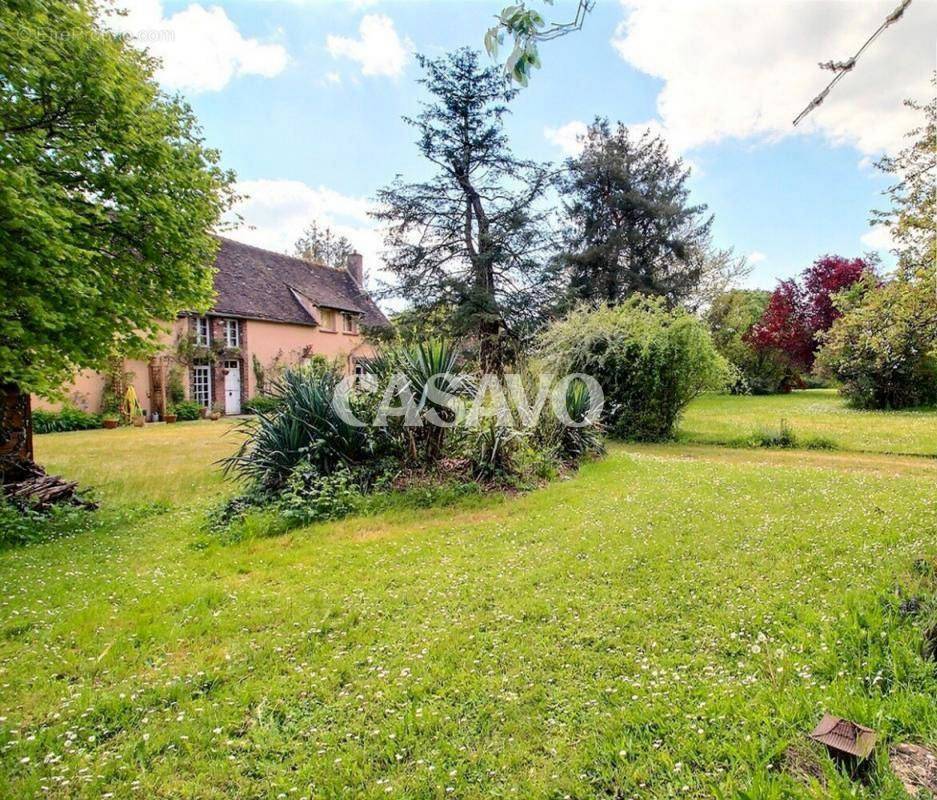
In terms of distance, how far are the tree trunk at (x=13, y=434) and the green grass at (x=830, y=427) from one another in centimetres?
1177

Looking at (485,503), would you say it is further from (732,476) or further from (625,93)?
(625,93)

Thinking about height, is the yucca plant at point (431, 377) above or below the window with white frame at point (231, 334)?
below

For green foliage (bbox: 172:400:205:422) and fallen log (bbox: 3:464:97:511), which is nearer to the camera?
fallen log (bbox: 3:464:97:511)

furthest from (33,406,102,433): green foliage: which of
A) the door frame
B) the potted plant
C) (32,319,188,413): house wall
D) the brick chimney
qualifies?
the brick chimney

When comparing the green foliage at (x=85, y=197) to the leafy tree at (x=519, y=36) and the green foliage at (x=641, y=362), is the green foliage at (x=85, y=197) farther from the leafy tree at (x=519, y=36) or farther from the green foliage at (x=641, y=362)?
the green foliage at (x=641, y=362)

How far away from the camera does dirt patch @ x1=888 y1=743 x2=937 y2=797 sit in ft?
5.61

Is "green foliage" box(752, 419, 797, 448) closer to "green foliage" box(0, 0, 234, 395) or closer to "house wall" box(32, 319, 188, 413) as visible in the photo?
"green foliage" box(0, 0, 234, 395)

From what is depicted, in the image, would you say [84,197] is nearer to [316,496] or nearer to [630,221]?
[316,496]

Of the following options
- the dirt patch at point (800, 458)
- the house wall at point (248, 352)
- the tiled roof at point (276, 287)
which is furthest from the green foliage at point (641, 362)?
the tiled roof at point (276, 287)

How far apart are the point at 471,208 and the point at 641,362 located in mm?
9041

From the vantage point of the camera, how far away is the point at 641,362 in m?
10.8

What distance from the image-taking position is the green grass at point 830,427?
9641mm

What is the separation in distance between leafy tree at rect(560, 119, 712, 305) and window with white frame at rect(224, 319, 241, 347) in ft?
48.2

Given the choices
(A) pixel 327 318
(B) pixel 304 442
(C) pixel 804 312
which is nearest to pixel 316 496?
(B) pixel 304 442
